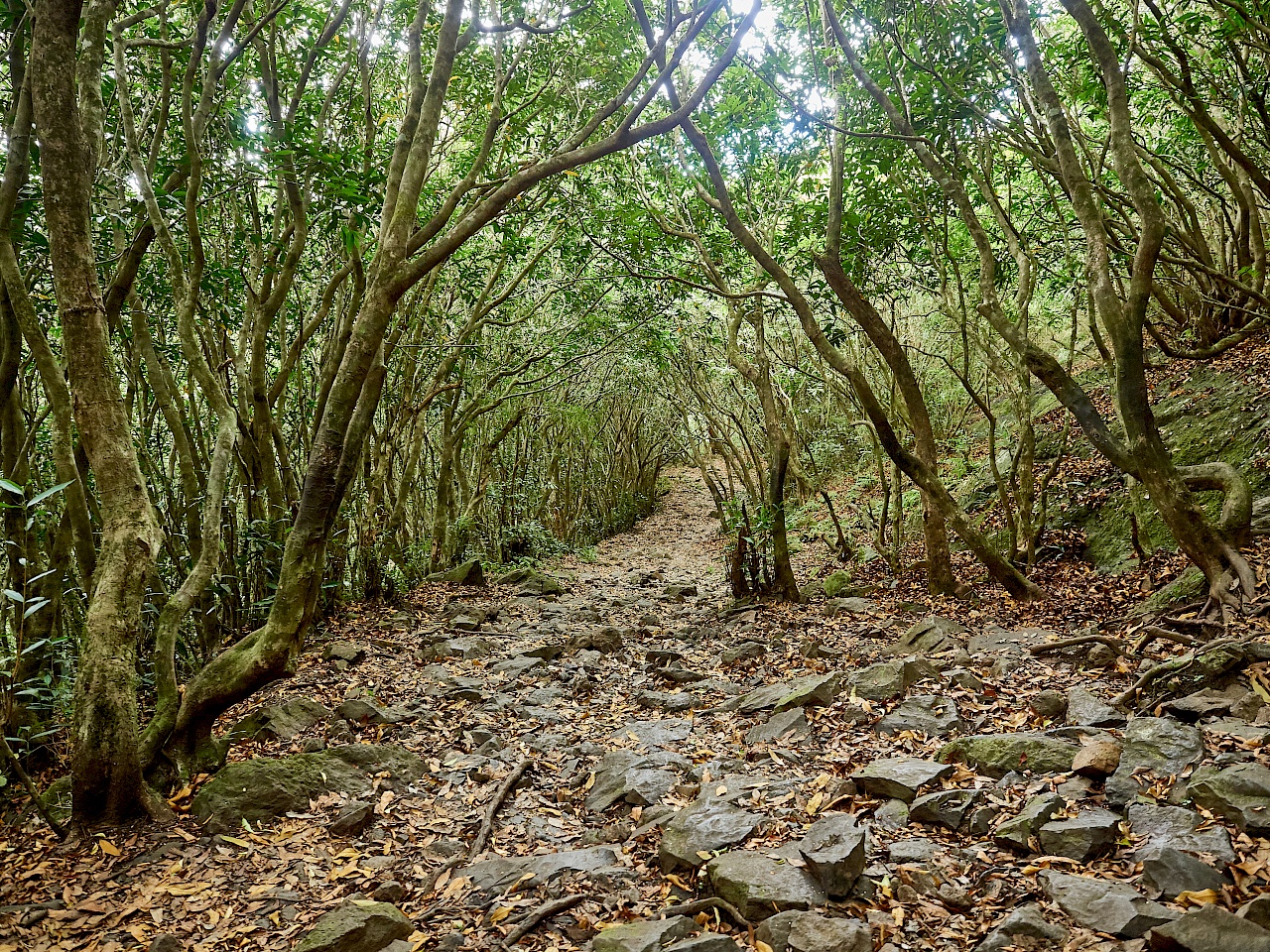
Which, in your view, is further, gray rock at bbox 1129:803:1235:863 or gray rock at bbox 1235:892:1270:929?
gray rock at bbox 1129:803:1235:863

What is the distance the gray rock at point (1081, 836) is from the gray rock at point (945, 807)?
1.21ft

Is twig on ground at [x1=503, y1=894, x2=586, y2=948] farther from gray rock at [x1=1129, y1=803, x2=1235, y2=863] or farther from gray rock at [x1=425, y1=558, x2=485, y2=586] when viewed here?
gray rock at [x1=425, y1=558, x2=485, y2=586]

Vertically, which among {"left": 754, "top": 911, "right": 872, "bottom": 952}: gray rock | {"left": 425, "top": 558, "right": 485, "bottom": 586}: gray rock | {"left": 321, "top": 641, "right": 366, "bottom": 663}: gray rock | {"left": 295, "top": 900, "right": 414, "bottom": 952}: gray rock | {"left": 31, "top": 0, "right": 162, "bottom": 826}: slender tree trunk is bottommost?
{"left": 754, "top": 911, "right": 872, "bottom": 952}: gray rock

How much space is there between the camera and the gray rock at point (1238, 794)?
114 inches

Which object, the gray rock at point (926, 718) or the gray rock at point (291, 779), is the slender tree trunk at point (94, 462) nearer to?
the gray rock at point (291, 779)

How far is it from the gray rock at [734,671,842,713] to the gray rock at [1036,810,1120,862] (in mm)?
2325

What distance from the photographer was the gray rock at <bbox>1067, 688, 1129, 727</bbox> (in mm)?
4176

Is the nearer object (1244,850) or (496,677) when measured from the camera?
(1244,850)

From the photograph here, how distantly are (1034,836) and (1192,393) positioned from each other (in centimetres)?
816

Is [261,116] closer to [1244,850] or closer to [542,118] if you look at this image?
[542,118]

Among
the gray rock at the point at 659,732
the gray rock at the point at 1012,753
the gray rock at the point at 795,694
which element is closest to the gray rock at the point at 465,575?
the gray rock at the point at 659,732

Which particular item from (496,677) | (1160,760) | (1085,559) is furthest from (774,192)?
(1160,760)

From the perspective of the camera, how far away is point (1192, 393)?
899 centimetres

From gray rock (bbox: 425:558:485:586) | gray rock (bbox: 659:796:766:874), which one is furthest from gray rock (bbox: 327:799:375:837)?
gray rock (bbox: 425:558:485:586)
